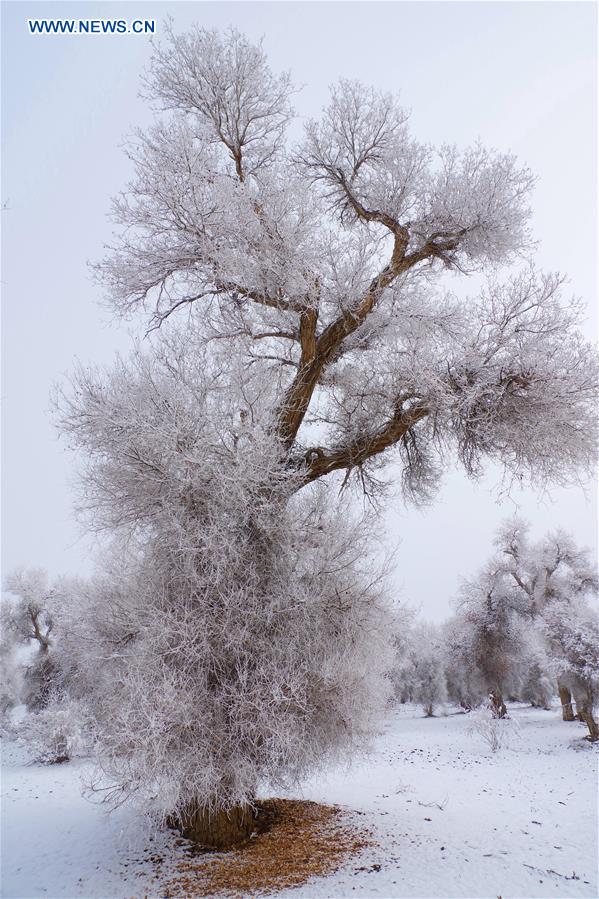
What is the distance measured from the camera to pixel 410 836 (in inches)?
321

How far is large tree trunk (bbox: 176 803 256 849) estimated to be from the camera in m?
7.94

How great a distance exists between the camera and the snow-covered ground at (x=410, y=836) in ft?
21.5

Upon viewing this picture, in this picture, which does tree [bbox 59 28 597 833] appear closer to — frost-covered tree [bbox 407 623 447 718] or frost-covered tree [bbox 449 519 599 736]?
frost-covered tree [bbox 449 519 599 736]

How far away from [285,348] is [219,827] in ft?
26.1

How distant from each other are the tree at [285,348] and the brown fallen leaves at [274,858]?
627 mm

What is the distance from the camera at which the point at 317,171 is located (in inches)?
430

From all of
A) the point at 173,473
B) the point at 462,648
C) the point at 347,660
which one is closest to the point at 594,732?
the point at 462,648

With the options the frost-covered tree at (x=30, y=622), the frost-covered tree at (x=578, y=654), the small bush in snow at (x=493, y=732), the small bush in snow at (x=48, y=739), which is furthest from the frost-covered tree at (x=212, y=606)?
the frost-covered tree at (x=30, y=622)

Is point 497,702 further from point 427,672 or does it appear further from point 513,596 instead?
point 427,672

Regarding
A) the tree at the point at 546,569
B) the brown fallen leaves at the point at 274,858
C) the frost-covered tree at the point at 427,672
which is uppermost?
the tree at the point at 546,569

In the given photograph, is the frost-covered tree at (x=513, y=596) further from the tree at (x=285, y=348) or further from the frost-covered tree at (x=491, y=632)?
the tree at (x=285, y=348)

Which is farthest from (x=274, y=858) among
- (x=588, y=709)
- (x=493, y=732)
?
(x=588, y=709)

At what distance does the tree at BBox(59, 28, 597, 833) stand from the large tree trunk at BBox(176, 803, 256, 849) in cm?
10

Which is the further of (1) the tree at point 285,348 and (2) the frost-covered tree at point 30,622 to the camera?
(2) the frost-covered tree at point 30,622
